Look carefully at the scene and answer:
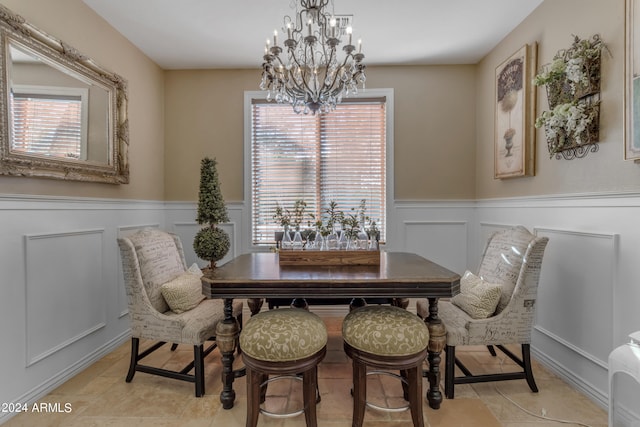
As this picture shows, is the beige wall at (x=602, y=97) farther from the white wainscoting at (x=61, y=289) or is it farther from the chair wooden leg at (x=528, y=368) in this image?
the white wainscoting at (x=61, y=289)

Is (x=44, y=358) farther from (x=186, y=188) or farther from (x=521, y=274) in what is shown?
(x=521, y=274)

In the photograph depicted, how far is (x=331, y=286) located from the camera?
166 centimetres

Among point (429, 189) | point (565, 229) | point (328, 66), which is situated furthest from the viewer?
point (429, 189)

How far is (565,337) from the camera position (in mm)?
2256

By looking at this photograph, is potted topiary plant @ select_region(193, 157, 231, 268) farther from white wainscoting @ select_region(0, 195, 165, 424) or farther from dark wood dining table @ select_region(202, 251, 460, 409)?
dark wood dining table @ select_region(202, 251, 460, 409)

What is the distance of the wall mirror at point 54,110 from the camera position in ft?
6.10

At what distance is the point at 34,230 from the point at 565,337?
3.73 m

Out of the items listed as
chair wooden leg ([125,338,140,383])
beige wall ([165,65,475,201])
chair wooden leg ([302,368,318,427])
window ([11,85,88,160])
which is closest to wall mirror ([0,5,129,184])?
window ([11,85,88,160])

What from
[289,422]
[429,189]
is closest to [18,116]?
[289,422]

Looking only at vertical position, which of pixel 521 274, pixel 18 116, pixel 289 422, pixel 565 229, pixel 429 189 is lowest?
Answer: pixel 289 422

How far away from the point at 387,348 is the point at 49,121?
259cm

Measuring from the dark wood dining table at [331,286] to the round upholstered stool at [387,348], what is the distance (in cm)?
14

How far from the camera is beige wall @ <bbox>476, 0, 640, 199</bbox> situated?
6.02 feet

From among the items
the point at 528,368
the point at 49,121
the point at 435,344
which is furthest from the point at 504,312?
the point at 49,121
